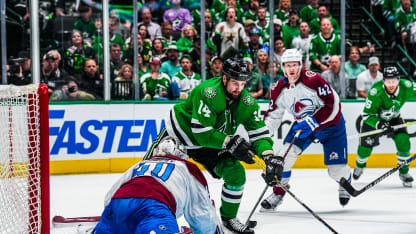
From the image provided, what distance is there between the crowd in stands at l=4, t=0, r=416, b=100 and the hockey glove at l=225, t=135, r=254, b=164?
3623 millimetres

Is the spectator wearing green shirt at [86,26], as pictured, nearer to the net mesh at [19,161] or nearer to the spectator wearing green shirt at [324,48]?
the spectator wearing green shirt at [324,48]

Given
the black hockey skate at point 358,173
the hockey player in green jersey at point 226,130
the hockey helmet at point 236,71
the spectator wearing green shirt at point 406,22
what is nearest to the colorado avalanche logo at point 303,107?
the hockey player in green jersey at point 226,130

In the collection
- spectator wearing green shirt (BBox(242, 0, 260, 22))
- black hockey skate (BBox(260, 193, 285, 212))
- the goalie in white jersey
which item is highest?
spectator wearing green shirt (BBox(242, 0, 260, 22))

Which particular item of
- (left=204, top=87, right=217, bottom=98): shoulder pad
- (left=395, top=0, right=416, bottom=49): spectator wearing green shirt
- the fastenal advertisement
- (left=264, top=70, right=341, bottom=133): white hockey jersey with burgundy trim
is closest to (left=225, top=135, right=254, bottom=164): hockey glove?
(left=204, top=87, right=217, bottom=98): shoulder pad

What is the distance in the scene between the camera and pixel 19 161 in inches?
114

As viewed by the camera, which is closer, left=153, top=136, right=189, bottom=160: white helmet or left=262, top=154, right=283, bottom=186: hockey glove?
left=153, top=136, right=189, bottom=160: white helmet

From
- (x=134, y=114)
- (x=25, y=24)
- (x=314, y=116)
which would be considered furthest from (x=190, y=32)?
(x=314, y=116)

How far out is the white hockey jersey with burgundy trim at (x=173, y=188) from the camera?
7.15 feet

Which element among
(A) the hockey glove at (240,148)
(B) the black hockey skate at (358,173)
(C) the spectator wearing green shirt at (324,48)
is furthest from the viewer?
(C) the spectator wearing green shirt at (324,48)

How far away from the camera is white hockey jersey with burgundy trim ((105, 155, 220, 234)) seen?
218cm

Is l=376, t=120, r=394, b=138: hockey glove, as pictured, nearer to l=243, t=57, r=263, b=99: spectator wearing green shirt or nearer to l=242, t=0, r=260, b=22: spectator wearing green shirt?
l=243, t=57, r=263, b=99: spectator wearing green shirt

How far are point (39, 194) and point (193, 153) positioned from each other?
1164 millimetres

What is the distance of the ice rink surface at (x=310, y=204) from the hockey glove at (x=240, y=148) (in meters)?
0.72

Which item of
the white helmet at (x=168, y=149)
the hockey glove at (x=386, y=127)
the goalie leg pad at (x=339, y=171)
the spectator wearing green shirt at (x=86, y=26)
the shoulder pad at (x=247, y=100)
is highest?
the spectator wearing green shirt at (x=86, y=26)
